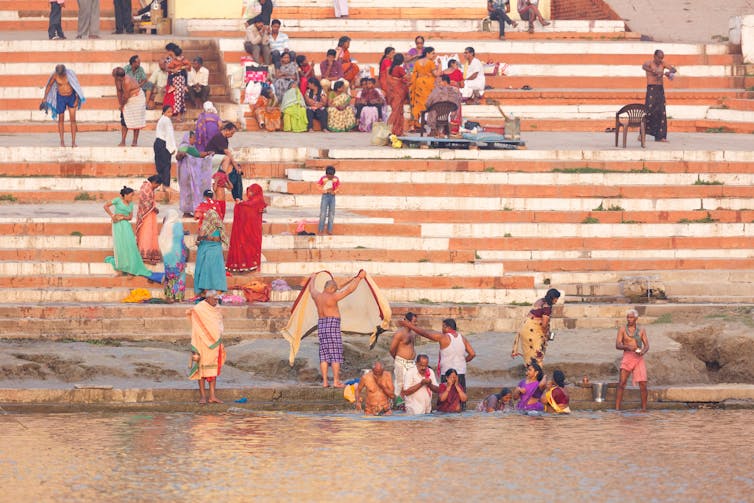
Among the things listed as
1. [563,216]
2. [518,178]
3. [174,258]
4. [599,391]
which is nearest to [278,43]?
[518,178]

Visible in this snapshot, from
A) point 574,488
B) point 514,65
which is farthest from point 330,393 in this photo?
point 514,65

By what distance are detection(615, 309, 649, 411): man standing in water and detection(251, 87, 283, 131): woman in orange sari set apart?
910 centimetres

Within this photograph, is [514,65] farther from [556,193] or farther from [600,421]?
[600,421]

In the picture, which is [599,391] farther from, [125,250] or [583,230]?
[125,250]

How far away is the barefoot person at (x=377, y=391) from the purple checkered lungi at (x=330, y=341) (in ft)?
2.37

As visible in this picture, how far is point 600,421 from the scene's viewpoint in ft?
45.5

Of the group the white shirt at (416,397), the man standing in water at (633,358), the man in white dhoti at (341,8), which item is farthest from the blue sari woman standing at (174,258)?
the man in white dhoti at (341,8)

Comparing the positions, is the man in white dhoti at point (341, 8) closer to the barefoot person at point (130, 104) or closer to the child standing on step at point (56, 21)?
the child standing on step at point (56, 21)

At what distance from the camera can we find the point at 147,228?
667 inches

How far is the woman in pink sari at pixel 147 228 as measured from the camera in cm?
1686

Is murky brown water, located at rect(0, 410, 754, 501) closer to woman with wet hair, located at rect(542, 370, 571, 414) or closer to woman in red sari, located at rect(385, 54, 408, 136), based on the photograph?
woman with wet hair, located at rect(542, 370, 571, 414)

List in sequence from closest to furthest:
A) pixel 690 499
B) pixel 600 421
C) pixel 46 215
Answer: pixel 690 499 → pixel 600 421 → pixel 46 215

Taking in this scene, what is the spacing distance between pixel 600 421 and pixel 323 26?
1296 cm

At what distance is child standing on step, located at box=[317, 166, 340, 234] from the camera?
17.3 metres
